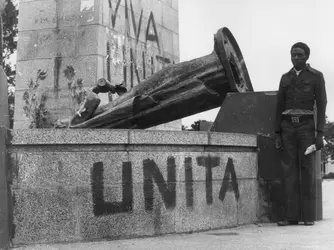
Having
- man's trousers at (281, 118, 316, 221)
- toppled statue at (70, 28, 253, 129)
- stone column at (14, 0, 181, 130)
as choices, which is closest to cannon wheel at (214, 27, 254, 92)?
toppled statue at (70, 28, 253, 129)

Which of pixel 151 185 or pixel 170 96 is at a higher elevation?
pixel 170 96

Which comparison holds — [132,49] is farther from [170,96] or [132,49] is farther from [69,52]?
[170,96]

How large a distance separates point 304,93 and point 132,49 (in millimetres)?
5581

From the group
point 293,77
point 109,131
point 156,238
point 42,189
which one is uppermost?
point 293,77

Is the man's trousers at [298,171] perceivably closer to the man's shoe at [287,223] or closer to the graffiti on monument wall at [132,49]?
the man's shoe at [287,223]

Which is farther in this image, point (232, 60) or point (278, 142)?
point (232, 60)

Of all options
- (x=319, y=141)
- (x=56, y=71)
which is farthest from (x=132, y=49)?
(x=319, y=141)

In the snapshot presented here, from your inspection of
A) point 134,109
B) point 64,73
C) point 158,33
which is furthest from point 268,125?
point 158,33

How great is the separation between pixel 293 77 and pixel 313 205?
172 cm

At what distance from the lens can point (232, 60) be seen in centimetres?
912

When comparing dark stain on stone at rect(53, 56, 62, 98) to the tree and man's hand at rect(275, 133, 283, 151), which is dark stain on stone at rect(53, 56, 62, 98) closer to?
man's hand at rect(275, 133, 283, 151)

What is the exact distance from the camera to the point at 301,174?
8.32m

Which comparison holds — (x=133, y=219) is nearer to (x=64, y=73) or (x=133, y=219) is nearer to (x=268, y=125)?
(x=268, y=125)

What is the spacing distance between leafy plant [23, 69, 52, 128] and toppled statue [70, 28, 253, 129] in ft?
11.6
